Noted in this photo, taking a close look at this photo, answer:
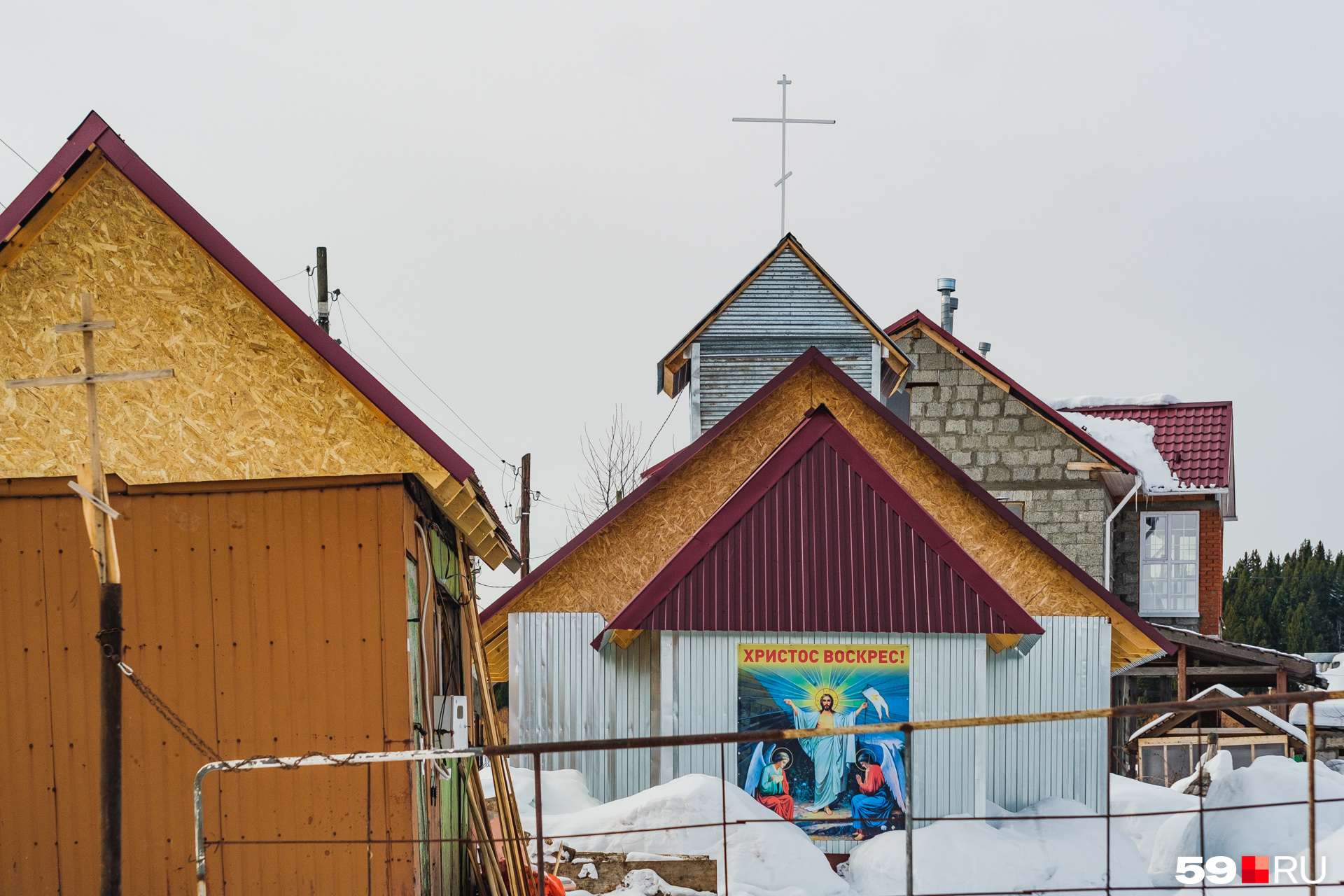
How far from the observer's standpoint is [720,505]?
16.3 meters

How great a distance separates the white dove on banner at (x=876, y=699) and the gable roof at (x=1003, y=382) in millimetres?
10074

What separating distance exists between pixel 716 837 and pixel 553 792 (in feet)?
11.2

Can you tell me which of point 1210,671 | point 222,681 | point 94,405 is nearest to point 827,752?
point 222,681

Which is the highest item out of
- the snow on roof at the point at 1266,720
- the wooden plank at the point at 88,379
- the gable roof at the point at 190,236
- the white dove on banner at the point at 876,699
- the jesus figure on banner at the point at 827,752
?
the gable roof at the point at 190,236

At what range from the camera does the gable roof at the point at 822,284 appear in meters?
19.2

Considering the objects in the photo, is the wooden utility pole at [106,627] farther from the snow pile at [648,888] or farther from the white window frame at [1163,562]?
the white window frame at [1163,562]

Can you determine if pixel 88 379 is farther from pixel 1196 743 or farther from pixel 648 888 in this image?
pixel 1196 743

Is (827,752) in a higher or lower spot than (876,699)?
lower

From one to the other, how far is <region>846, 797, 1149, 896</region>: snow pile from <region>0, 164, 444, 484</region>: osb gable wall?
238 inches

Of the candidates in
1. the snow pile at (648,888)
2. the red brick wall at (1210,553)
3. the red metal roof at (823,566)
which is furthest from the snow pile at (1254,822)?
the red brick wall at (1210,553)

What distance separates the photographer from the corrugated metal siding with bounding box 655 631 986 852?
1345cm

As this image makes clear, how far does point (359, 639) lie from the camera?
26.8 ft

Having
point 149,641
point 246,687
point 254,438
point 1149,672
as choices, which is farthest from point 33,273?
point 1149,672

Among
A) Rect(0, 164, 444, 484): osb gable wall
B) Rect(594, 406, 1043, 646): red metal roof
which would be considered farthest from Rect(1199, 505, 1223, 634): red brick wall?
Rect(0, 164, 444, 484): osb gable wall
